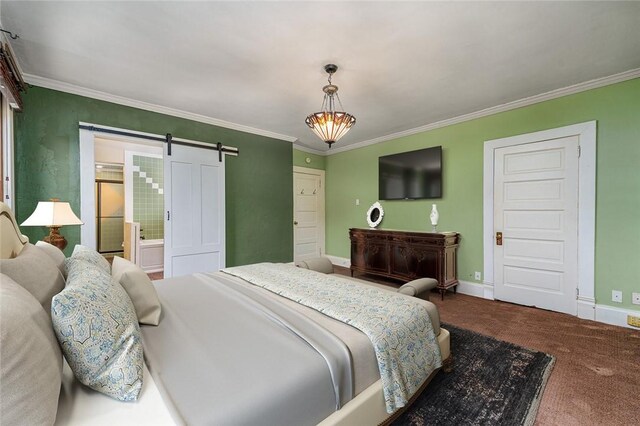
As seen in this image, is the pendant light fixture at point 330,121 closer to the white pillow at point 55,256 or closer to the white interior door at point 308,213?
the white pillow at point 55,256

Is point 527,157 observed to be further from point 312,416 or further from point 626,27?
point 312,416

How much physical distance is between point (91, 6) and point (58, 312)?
202 cm

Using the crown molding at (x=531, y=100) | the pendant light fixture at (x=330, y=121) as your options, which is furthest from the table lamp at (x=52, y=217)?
the crown molding at (x=531, y=100)

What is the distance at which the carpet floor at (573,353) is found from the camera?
158cm

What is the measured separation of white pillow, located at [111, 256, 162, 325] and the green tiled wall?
174 inches

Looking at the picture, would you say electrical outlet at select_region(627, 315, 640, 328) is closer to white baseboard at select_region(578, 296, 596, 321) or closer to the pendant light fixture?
white baseboard at select_region(578, 296, 596, 321)

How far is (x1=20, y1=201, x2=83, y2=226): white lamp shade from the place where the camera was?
88.7 inches

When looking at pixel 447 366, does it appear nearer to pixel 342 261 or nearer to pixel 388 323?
pixel 388 323

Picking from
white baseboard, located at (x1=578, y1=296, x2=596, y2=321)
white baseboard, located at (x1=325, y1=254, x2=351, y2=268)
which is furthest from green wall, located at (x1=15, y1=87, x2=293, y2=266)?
white baseboard, located at (x1=578, y1=296, x2=596, y2=321)

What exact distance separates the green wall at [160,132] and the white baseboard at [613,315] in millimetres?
4065

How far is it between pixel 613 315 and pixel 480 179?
76.3 inches

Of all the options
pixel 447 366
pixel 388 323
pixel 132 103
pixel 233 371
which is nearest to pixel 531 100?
pixel 447 366

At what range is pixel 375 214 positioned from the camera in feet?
16.1

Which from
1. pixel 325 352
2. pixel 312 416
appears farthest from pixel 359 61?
pixel 312 416
